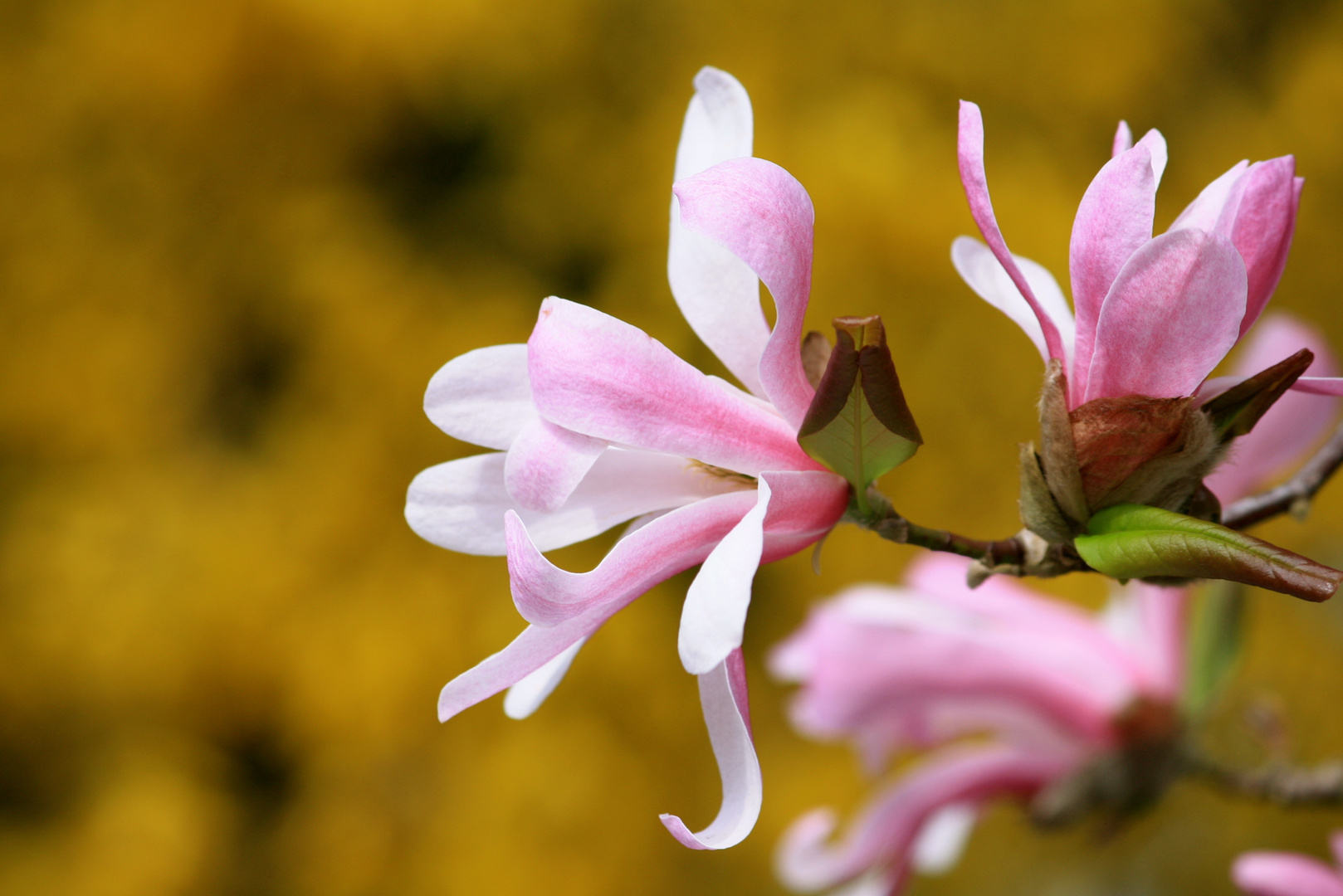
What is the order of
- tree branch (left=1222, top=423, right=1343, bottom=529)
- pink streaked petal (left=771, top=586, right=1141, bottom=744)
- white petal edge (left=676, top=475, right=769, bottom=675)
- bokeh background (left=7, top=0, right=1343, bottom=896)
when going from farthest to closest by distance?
bokeh background (left=7, top=0, right=1343, bottom=896), pink streaked petal (left=771, top=586, right=1141, bottom=744), tree branch (left=1222, top=423, right=1343, bottom=529), white petal edge (left=676, top=475, right=769, bottom=675)

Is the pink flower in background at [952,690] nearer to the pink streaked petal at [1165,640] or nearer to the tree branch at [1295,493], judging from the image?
the pink streaked petal at [1165,640]

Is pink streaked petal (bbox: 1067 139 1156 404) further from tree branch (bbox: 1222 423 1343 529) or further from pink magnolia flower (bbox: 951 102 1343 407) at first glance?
tree branch (bbox: 1222 423 1343 529)

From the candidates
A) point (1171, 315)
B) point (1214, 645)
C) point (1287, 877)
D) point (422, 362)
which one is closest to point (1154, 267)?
point (1171, 315)

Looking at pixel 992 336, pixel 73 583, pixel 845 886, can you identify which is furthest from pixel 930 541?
pixel 73 583

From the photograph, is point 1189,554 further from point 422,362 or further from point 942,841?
point 422,362

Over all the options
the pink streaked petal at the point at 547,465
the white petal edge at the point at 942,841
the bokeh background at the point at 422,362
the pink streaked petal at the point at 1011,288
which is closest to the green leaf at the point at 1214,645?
the white petal edge at the point at 942,841

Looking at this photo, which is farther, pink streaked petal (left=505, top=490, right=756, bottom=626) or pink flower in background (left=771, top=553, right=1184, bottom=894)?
pink flower in background (left=771, top=553, right=1184, bottom=894)

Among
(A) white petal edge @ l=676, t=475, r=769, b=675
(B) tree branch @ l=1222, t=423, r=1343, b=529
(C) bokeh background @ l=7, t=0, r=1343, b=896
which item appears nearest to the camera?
(A) white petal edge @ l=676, t=475, r=769, b=675

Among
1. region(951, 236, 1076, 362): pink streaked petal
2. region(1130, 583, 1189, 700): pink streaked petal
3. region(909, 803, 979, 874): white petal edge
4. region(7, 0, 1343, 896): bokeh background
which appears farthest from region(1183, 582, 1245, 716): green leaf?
region(7, 0, 1343, 896): bokeh background
